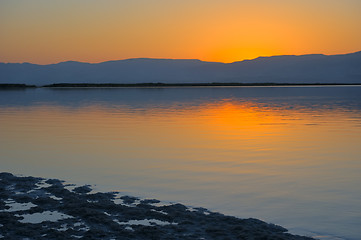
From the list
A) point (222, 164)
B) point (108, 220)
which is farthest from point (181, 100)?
point (108, 220)

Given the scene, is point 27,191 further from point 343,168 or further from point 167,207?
point 343,168

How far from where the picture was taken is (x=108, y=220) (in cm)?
969

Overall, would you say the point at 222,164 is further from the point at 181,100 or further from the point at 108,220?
the point at 181,100

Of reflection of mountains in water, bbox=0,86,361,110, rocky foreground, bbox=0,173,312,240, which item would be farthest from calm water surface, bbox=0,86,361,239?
reflection of mountains in water, bbox=0,86,361,110

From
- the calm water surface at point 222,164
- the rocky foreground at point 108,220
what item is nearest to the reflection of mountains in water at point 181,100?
the calm water surface at point 222,164

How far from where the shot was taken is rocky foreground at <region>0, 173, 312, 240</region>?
29.1 feet

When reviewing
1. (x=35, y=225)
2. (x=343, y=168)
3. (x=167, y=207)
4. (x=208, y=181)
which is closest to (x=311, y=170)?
(x=343, y=168)

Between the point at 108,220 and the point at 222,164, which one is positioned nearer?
the point at 108,220

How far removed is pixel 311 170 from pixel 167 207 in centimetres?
703

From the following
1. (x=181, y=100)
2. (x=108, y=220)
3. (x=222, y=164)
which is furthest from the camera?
(x=181, y=100)

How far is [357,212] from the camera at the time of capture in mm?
10602

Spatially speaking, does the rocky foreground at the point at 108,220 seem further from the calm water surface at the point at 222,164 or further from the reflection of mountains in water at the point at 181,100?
the reflection of mountains in water at the point at 181,100

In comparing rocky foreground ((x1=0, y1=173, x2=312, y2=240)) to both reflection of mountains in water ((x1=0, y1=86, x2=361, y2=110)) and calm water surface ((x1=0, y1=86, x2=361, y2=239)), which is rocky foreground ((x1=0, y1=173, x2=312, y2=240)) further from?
reflection of mountains in water ((x1=0, y1=86, x2=361, y2=110))

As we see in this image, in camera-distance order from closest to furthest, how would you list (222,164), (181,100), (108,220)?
(108,220) < (222,164) < (181,100)
